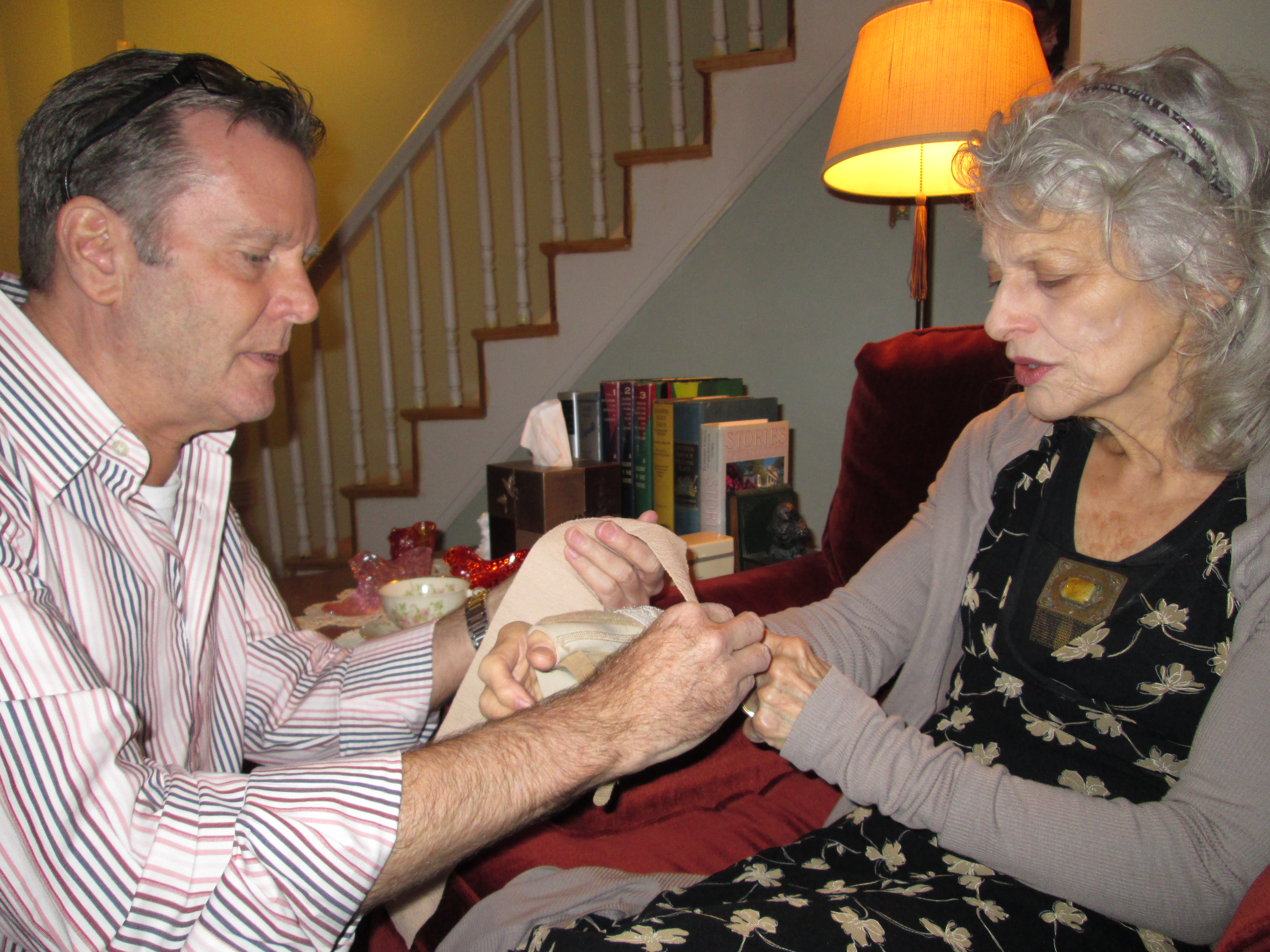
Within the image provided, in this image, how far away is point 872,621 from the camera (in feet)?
3.69

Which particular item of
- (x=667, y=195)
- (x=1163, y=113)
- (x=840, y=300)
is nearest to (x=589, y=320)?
(x=667, y=195)

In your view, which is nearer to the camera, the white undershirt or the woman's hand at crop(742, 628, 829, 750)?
the woman's hand at crop(742, 628, 829, 750)

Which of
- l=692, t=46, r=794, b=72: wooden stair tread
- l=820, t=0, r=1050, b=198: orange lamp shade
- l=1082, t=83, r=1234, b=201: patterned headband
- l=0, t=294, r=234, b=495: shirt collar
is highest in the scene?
l=692, t=46, r=794, b=72: wooden stair tread

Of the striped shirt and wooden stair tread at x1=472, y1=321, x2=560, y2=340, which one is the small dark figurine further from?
wooden stair tread at x1=472, y1=321, x2=560, y2=340

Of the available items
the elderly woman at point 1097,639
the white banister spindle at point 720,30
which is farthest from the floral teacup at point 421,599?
the white banister spindle at point 720,30

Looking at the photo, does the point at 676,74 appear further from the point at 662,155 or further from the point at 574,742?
the point at 574,742

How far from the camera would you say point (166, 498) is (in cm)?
102

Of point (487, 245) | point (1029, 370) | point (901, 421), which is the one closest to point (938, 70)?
point (901, 421)

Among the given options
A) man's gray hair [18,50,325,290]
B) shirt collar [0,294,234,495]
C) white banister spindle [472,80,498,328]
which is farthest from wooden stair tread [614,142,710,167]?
shirt collar [0,294,234,495]

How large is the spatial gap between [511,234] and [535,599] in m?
2.85

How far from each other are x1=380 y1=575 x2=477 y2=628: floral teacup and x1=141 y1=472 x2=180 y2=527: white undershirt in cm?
40

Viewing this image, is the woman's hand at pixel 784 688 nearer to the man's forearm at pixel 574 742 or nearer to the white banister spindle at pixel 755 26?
the man's forearm at pixel 574 742

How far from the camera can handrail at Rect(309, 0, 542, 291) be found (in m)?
2.45

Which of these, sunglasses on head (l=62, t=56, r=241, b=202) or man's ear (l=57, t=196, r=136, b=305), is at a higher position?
sunglasses on head (l=62, t=56, r=241, b=202)
